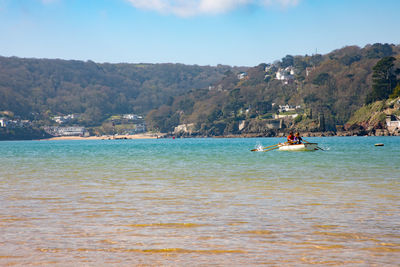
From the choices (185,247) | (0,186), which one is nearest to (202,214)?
(185,247)

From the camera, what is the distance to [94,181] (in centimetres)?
2283

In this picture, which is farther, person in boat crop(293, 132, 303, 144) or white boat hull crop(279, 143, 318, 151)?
person in boat crop(293, 132, 303, 144)

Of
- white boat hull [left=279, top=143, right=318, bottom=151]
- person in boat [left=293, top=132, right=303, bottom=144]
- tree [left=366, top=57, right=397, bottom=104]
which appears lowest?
white boat hull [left=279, top=143, right=318, bottom=151]

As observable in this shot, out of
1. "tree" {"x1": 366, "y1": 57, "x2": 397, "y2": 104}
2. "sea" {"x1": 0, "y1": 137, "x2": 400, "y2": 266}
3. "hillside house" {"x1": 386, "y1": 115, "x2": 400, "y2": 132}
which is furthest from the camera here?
"tree" {"x1": 366, "y1": 57, "x2": 397, "y2": 104}

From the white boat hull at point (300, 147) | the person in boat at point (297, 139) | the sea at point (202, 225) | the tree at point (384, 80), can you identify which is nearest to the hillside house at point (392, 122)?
the tree at point (384, 80)

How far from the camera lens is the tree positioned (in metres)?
161

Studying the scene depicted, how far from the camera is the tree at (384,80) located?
160875 mm

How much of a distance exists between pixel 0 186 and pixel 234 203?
441 inches

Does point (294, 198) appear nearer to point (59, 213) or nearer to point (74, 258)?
point (59, 213)

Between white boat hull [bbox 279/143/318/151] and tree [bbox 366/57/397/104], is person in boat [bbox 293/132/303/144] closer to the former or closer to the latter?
white boat hull [bbox 279/143/318/151]

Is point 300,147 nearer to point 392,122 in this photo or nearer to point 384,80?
point 392,122

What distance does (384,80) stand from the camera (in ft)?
534

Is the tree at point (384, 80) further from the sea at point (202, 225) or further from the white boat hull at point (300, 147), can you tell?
the sea at point (202, 225)

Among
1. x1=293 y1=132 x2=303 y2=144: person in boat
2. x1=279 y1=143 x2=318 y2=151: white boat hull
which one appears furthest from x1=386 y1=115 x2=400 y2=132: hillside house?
x1=279 y1=143 x2=318 y2=151: white boat hull
